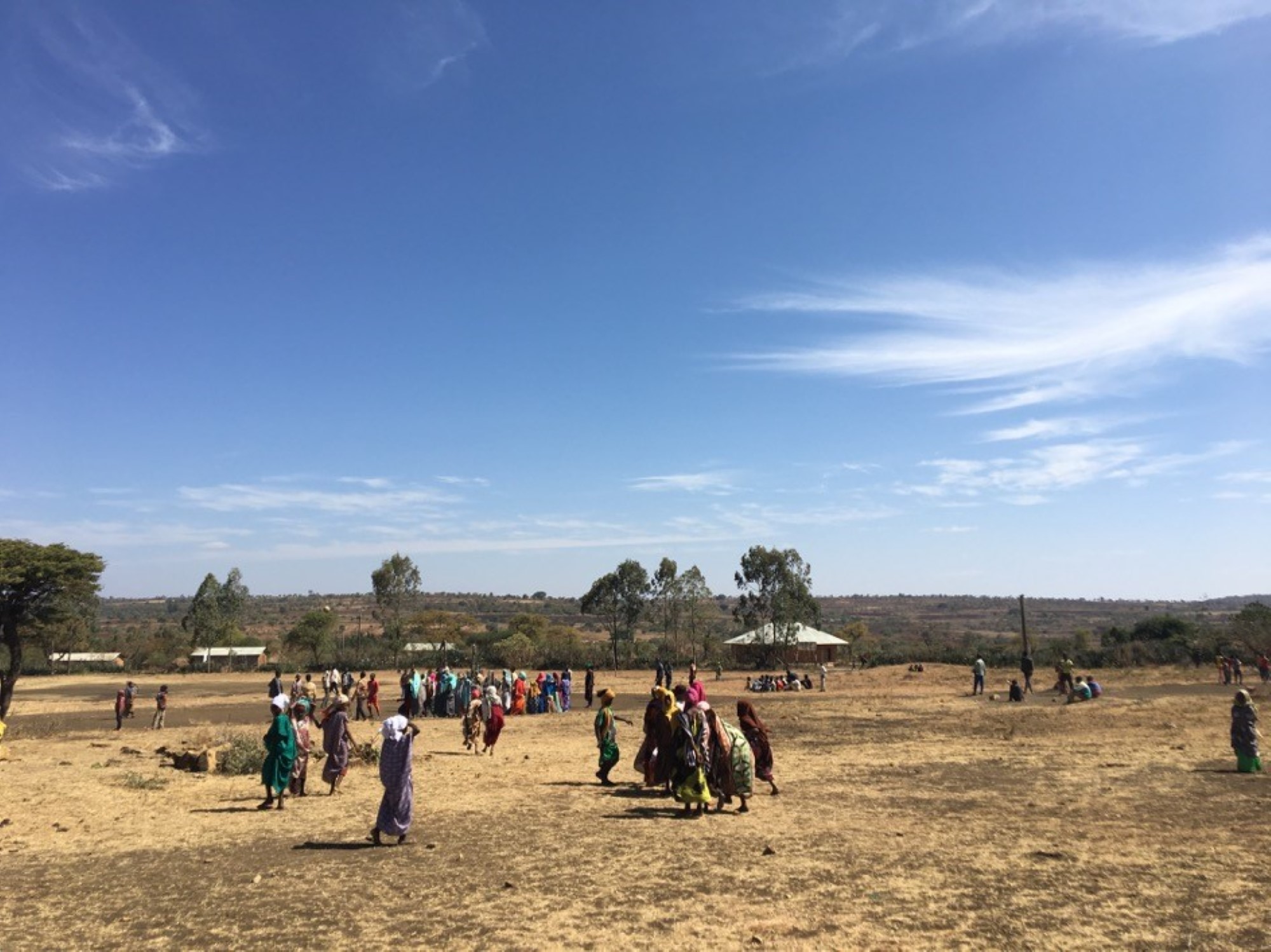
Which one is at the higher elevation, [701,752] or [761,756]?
[701,752]

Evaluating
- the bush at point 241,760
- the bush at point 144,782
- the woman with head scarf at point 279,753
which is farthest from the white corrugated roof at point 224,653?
the woman with head scarf at point 279,753

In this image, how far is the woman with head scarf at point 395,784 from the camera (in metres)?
9.77

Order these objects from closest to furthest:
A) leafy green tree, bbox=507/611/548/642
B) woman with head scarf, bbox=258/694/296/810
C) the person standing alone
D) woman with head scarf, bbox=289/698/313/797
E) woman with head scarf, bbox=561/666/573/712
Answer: woman with head scarf, bbox=258/694/296/810
woman with head scarf, bbox=289/698/313/797
the person standing alone
woman with head scarf, bbox=561/666/573/712
leafy green tree, bbox=507/611/548/642

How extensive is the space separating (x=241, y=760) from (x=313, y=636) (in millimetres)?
56955

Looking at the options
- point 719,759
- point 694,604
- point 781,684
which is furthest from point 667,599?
point 719,759

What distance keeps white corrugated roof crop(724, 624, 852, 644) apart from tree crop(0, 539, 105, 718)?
44811 mm

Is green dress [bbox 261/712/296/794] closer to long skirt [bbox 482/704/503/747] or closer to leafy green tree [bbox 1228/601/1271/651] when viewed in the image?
long skirt [bbox 482/704/503/747]

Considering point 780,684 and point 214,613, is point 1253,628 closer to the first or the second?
point 780,684

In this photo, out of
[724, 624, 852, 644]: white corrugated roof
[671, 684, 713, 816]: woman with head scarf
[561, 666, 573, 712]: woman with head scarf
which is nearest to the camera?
[671, 684, 713, 816]: woman with head scarf

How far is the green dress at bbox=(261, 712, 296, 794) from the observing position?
460 inches

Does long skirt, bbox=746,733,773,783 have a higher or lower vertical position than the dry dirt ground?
higher

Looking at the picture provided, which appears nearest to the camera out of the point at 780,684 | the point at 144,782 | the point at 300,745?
the point at 300,745

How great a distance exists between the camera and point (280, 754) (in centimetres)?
1187

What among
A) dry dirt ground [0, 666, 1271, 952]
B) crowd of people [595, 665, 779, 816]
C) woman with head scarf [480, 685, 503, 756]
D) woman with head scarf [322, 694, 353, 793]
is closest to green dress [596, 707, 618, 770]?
dry dirt ground [0, 666, 1271, 952]
